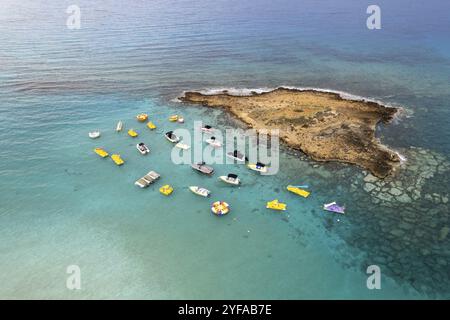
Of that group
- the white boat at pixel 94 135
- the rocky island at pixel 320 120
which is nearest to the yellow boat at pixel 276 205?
the rocky island at pixel 320 120

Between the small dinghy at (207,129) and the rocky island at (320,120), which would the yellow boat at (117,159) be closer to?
the small dinghy at (207,129)

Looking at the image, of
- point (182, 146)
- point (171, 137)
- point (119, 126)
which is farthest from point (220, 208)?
point (119, 126)

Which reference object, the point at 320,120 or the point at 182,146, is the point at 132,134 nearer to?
the point at 182,146

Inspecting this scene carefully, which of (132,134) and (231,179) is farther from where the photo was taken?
(132,134)

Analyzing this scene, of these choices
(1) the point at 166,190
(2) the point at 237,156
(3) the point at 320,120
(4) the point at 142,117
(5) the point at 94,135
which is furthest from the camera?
(4) the point at 142,117

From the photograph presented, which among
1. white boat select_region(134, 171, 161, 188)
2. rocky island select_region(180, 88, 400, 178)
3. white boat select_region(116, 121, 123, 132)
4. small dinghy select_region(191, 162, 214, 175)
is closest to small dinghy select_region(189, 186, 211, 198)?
small dinghy select_region(191, 162, 214, 175)
